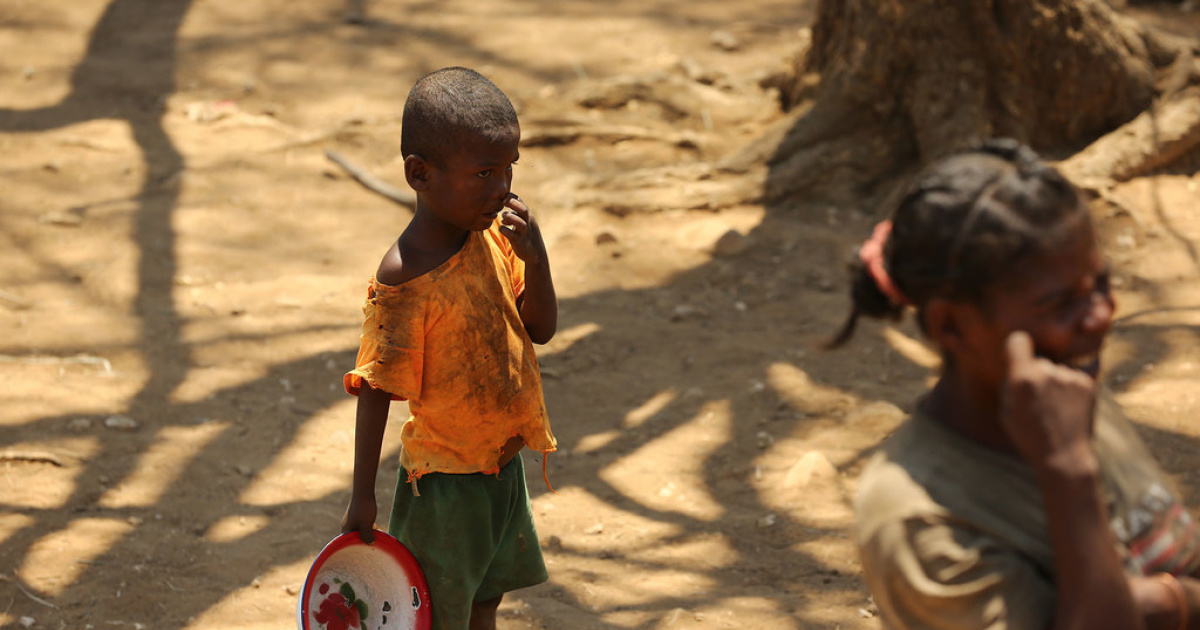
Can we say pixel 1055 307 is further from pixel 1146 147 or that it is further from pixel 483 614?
pixel 1146 147

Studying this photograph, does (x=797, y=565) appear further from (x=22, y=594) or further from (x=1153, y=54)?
(x=1153, y=54)

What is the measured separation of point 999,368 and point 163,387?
4039mm

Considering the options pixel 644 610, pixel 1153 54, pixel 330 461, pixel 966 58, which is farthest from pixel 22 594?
pixel 1153 54

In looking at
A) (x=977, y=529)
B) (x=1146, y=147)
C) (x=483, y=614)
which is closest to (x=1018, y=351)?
(x=977, y=529)

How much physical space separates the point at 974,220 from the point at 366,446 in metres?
1.41

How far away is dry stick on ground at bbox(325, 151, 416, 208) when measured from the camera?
6.62m

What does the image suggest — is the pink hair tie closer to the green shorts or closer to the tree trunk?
the green shorts

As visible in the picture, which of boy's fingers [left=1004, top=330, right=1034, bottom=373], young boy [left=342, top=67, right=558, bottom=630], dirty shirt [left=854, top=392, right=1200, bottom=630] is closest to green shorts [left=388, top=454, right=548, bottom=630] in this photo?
young boy [left=342, top=67, right=558, bottom=630]

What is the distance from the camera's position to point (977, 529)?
55.7 inches

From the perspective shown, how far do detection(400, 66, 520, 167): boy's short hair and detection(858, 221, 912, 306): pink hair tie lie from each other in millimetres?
928

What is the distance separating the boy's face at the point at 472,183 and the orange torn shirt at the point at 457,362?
0.10 meters

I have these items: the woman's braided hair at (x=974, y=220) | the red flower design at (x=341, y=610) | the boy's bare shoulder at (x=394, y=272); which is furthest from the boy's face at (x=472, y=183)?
the woman's braided hair at (x=974, y=220)

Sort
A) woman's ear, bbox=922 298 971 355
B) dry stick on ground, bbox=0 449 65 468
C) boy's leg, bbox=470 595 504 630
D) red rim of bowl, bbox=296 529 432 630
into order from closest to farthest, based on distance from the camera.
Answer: woman's ear, bbox=922 298 971 355 < red rim of bowl, bbox=296 529 432 630 < boy's leg, bbox=470 595 504 630 < dry stick on ground, bbox=0 449 65 468

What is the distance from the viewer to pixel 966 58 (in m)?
6.01
